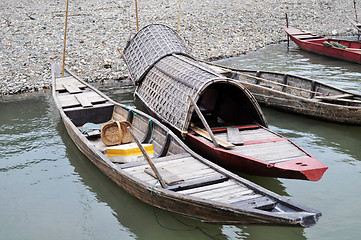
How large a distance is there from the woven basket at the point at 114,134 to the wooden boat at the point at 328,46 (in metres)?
12.5

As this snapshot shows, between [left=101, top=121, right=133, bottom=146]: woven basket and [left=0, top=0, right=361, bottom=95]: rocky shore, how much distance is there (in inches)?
277

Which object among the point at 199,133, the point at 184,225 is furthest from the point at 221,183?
the point at 199,133

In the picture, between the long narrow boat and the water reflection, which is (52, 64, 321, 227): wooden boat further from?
the long narrow boat

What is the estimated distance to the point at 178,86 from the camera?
364 inches

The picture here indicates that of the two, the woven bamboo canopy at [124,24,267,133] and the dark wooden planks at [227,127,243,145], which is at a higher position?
the woven bamboo canopy at [124,24,267,133]

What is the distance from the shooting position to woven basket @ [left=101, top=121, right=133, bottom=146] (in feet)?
29.0

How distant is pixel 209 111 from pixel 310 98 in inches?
131

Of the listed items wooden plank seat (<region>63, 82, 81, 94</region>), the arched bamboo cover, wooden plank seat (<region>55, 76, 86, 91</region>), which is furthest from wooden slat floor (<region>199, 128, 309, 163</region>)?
wooden plank seat (<region>55, 76, 86, 91</region>)

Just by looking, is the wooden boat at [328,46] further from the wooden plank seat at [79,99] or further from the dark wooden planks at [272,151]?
the wooden plank seat at [79,99]

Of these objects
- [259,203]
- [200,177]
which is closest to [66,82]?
[200,177]

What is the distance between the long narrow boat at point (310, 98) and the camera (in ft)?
32.6

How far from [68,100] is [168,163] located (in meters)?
5.07

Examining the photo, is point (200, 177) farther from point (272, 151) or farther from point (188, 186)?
point (272, 151)

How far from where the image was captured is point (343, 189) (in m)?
7.30
